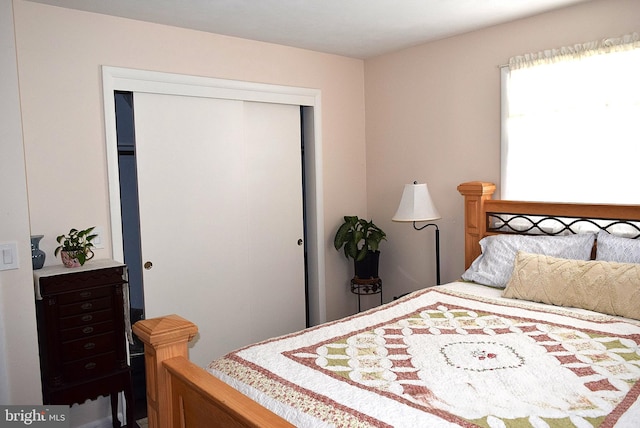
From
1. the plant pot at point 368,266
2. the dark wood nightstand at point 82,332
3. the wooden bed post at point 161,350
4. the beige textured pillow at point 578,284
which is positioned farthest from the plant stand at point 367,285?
the wooden bed post at point 161,350

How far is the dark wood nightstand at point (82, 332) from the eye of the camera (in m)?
2.65

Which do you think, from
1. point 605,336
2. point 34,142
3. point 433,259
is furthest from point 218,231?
point 605,336

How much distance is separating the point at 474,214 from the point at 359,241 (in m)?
1.03

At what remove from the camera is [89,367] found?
2.78 metres

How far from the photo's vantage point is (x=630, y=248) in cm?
276

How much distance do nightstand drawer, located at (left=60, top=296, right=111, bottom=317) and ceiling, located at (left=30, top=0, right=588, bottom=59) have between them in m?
1.65

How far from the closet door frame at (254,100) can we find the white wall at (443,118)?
1.90ft

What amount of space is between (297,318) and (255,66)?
2.03 m

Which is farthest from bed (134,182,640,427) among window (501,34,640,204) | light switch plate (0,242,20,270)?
light switch plate (0,242,20,270)

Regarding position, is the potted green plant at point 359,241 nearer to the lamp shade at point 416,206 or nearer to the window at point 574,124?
the lamp shade at point 416,206

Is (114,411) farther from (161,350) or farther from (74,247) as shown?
(161,350)

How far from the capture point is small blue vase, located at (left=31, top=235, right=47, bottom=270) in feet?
9.11

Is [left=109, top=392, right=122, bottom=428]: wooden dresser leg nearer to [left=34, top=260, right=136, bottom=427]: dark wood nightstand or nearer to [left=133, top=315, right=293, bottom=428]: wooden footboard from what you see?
[left=34, top=260, right=136, bottom=427]: dark wood nightstand

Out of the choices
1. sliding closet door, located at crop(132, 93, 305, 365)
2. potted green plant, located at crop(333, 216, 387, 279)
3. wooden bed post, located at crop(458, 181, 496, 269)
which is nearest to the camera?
sliding closet door, located at crop(132, 93, 305, 365)
